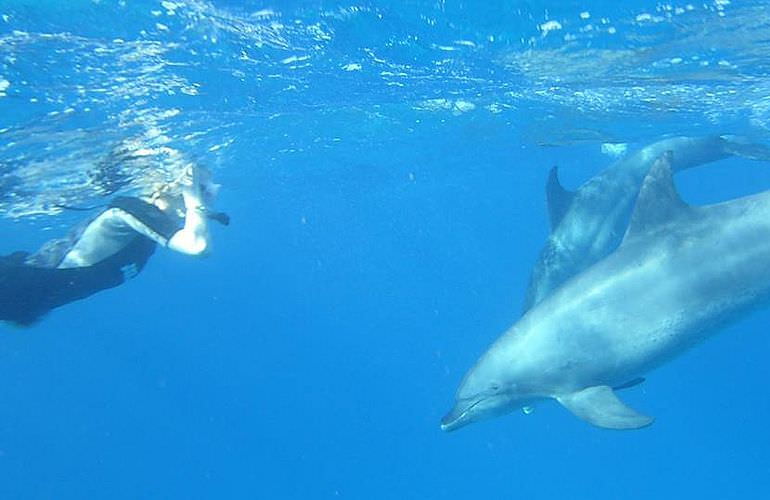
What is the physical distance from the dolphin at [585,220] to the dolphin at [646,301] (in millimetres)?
3659

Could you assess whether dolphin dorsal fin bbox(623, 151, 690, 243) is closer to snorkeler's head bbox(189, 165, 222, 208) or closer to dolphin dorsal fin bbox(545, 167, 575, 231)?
dolphin dorsal fin bbox(545, 167, 575, 231)

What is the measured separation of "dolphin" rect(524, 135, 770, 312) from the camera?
573 inches

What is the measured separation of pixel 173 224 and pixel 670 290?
673 centimetres

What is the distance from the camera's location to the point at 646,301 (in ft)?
32.6

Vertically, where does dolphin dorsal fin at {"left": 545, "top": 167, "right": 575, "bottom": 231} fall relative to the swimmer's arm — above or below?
below

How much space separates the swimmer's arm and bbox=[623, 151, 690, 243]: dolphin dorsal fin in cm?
583

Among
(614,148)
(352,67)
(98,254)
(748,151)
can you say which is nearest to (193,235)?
(98,254)

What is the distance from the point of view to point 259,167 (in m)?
29.0

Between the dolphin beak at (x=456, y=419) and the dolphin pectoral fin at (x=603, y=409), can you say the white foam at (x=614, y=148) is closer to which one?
the dolphin pectoral fin at (x=603, y=409)

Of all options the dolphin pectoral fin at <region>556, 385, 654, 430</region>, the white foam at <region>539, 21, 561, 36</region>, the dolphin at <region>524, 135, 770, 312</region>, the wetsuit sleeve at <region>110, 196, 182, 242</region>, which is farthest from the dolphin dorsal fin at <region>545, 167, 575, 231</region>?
the wetsuit sleeve at <region>110, 196, 182, 242</region>

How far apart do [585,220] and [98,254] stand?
9656 mm

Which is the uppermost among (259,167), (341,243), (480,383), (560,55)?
(560,55)

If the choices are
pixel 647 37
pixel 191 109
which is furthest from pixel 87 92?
pixel 647 37

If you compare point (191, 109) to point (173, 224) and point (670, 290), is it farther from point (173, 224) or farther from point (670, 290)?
point (670, 290)
